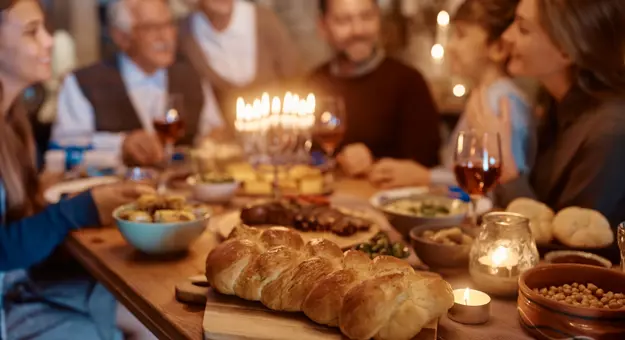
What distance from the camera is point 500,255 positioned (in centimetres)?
121

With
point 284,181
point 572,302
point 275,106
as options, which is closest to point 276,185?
point 284,181

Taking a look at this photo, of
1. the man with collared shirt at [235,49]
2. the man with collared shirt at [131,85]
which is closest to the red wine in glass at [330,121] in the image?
the man with collared shirt at [131,85]

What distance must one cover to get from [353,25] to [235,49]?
4.71 ft

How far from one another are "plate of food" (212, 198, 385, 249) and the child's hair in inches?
41.2

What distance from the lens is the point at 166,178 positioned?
7.57ft

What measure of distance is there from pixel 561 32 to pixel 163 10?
2.51m

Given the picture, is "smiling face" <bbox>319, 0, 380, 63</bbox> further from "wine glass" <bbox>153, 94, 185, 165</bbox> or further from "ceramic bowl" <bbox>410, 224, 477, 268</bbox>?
"ceramic bowl" <bbox>410, 224, 477, 268</bbox>

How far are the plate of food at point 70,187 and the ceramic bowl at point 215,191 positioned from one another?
27 centimetres

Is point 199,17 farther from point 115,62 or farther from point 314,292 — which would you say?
point 314,292

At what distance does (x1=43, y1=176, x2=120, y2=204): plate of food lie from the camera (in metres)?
1.95

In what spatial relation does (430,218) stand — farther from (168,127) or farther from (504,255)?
(168,127)

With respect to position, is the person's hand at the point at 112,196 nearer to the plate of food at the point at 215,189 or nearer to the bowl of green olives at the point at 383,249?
the plate of food at the point at 215,189

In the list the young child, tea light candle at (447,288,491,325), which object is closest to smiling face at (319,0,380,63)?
the young child

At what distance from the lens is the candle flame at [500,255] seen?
1198 mm
